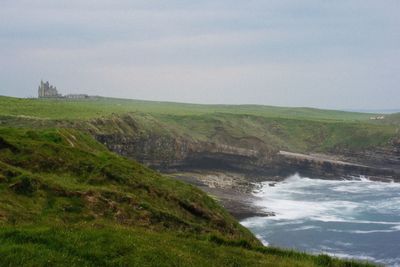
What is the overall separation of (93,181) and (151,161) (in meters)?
59.3

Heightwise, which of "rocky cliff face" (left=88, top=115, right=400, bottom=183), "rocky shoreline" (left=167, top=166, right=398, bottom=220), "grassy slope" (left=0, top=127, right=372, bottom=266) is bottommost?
"rocky shoreline" (left=167, top=166, right=398, bottom=220)

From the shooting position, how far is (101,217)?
22.9m

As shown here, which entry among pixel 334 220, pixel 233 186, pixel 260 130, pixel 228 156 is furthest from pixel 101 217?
pixel 260 130

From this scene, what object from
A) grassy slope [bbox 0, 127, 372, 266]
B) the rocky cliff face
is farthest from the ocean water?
grassy slope [bbox 0, 127, 372, 266]

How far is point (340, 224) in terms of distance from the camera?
58844 millimetres

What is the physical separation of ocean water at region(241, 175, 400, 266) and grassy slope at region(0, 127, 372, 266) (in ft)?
43.0

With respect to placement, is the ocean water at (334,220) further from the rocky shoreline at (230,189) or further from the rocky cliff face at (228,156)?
the rocky cliff face at (228,156)

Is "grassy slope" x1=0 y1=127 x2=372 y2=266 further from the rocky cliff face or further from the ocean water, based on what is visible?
the rocky cliff face

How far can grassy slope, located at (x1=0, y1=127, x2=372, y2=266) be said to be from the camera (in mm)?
14797

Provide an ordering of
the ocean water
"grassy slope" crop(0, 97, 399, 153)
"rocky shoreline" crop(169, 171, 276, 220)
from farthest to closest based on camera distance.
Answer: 1. "grassy slope" crop(0, 97, 399, 153)
2. "rocky shoreline" crop(169, 171, 276, 220)
3. the ocean water

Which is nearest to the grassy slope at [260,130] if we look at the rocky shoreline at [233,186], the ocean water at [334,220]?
the rocky shoreline at [233,186]

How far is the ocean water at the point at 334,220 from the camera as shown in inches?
1901

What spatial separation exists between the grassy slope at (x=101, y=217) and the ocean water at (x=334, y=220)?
43.0ft

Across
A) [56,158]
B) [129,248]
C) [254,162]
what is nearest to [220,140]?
[254,162]
